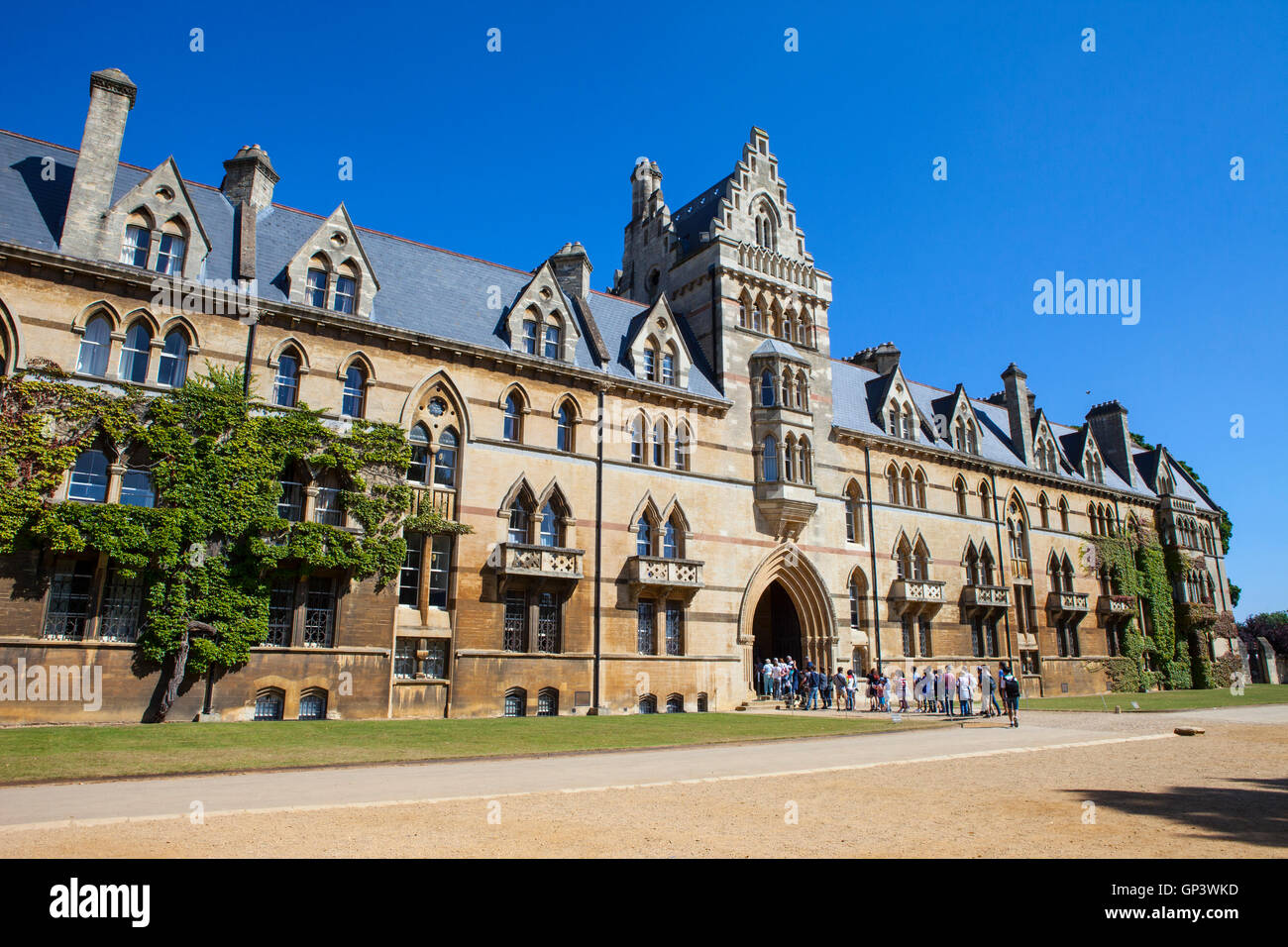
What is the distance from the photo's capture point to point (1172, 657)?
174ft

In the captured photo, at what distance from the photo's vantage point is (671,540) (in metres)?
32.8

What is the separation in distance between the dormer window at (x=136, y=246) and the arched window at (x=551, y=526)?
14.3 metres

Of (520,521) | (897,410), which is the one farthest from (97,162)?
(897,410)

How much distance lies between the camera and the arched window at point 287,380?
2534 cm

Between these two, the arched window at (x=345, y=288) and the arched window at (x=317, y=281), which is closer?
the arched window at (x=317, y=281)

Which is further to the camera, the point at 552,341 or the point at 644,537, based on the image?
the point at 644,537

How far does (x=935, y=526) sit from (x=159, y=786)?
1478 inches

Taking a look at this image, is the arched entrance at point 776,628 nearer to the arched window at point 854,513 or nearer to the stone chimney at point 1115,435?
the arched window at point 854,513

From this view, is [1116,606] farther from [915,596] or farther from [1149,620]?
[915,596]

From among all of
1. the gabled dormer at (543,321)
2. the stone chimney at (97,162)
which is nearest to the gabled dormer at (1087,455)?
the gabled dormer at (543,321)

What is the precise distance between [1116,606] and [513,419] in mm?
39782

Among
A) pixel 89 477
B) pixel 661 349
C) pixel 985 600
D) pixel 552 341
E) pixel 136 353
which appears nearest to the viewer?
pixel 89 477

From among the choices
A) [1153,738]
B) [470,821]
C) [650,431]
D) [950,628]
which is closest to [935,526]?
[950,628]
